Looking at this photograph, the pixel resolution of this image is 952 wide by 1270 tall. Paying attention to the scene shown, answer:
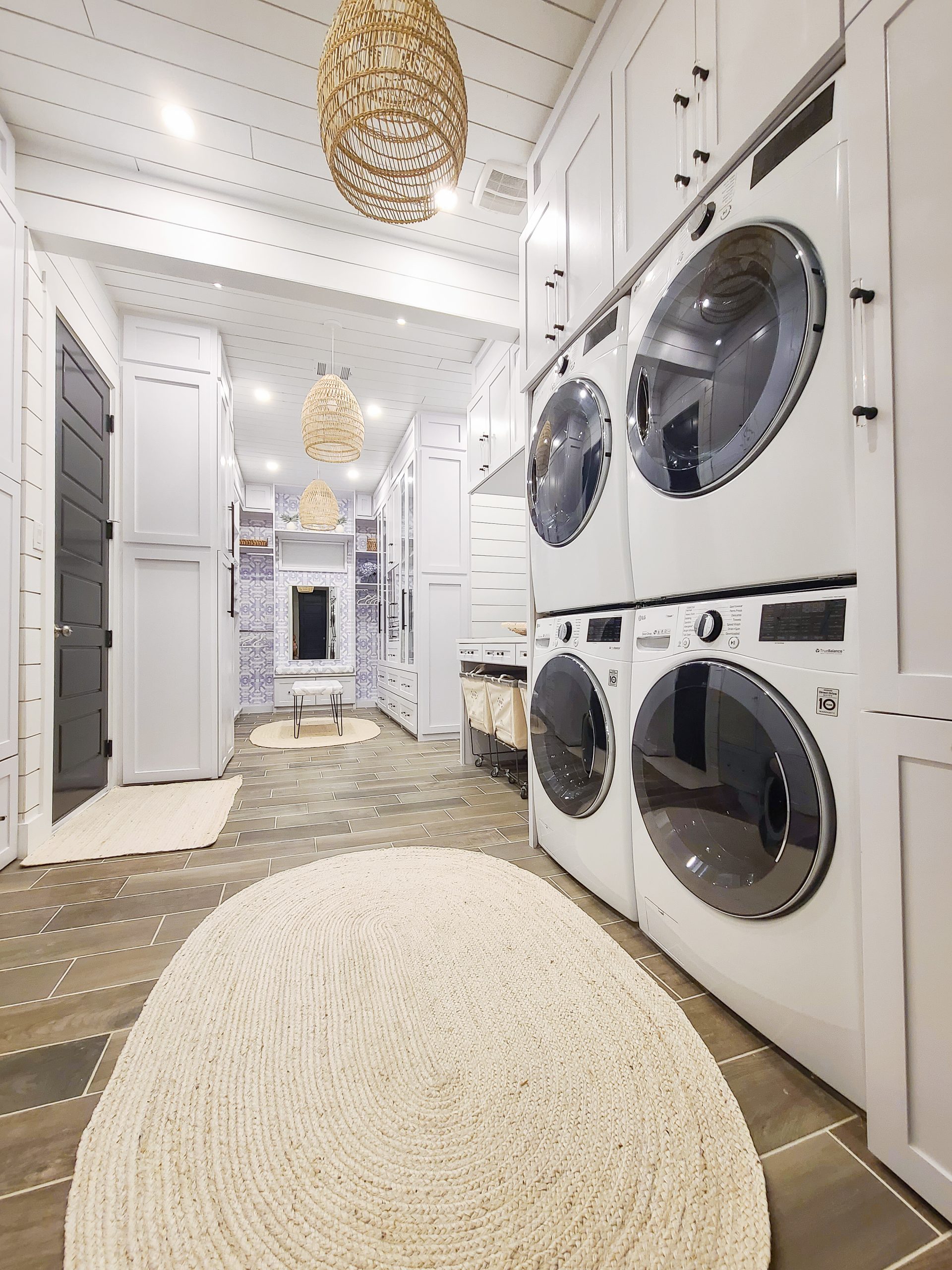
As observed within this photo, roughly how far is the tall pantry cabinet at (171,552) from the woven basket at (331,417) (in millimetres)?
551

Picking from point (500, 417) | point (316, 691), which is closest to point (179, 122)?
point (500, 417)

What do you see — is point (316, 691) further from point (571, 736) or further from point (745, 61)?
point (745, 61)

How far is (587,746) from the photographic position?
5.40 feet

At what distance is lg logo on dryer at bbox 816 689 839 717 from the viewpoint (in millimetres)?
909

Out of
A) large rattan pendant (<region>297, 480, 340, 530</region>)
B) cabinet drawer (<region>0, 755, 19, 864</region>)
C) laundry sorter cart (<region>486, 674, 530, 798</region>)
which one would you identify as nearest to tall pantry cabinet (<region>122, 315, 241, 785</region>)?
cabinet drawer (<region>0, 755, 19, 864</region>)

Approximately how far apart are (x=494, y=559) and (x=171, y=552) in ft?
7.44

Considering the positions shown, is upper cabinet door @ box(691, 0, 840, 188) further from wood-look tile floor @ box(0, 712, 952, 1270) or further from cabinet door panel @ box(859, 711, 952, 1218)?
wood-look tile floor @ box(0, 712, 952, 1270)

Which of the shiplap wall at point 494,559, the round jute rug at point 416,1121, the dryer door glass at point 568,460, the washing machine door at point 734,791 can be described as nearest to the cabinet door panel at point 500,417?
the shiplap wall at point 494,559

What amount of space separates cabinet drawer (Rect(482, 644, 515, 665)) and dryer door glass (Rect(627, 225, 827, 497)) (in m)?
1.47

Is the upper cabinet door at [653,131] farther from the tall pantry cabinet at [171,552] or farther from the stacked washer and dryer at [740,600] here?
the tall pantry cabinet at [171,552]

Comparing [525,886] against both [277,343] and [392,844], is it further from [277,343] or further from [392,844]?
[277,343]

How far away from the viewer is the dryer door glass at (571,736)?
5.17ft

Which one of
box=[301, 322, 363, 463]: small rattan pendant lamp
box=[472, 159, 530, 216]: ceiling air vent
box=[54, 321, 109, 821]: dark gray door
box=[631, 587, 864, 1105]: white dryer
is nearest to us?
box=[631, 587, 864, 1105]: white dryer

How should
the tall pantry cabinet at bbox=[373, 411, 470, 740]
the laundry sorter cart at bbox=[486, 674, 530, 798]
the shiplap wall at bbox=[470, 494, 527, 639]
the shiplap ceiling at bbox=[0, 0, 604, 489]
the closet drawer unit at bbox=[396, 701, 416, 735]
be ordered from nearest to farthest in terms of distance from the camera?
1. the shiplap ceiling at bbox=[0, 0, 604, 489]
2. the laundry sorter cart at bbox=[486, 674, 530, 798]
3. the shiplap wall at bbox=[470, 494, 527, 639]
4. the tall pantry cabinet at bbox=[373, 411, 470, 740]
5. the closet drawer unit at bbox=[396, 701, 416, 735]
